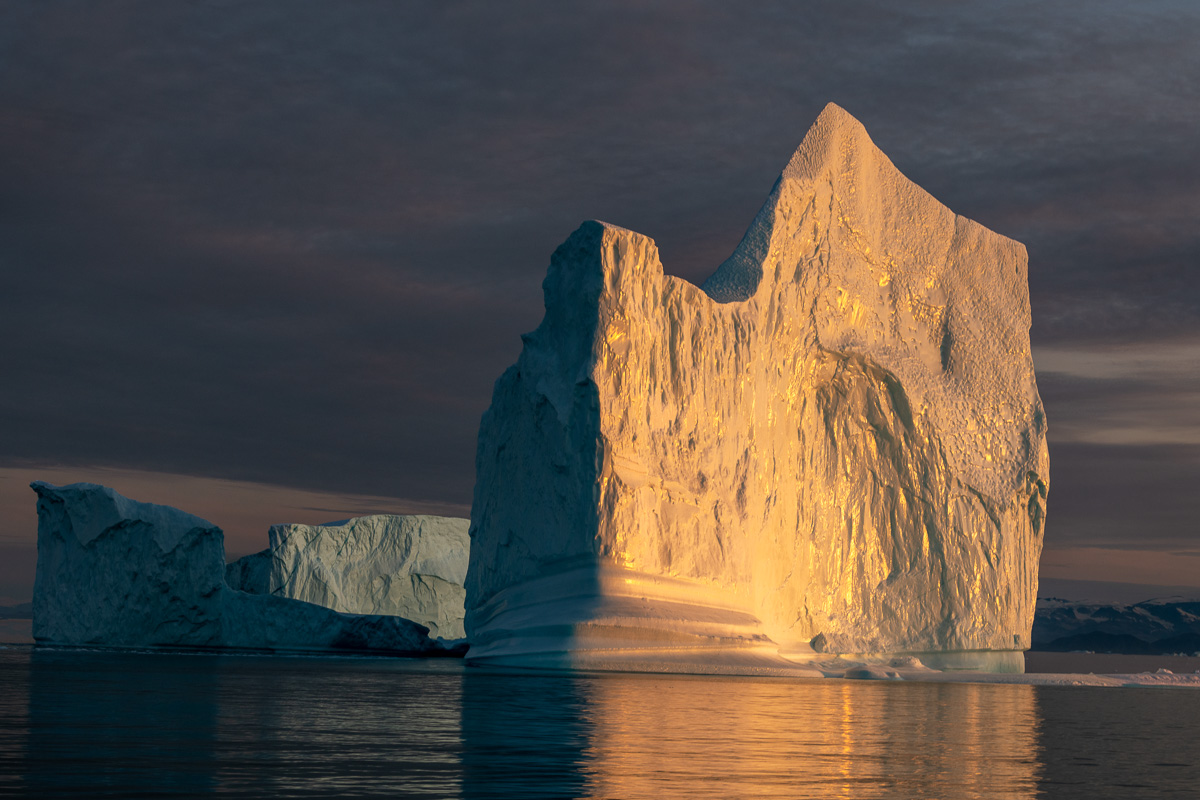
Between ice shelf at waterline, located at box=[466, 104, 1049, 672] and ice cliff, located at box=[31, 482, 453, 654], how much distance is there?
9653mm

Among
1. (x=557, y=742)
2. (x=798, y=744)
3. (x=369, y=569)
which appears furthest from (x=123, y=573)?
(x=798, y=744)

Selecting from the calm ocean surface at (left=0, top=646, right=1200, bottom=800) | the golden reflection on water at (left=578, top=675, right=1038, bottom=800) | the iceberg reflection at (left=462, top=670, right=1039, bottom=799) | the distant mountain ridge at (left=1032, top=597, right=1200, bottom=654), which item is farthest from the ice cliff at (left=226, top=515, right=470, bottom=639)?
the distant mountain ridge at (left=1032, top=597, right=1200, bottom=654)

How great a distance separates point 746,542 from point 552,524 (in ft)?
13.9

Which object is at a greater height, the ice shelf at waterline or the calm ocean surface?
the ice shelf at waterline

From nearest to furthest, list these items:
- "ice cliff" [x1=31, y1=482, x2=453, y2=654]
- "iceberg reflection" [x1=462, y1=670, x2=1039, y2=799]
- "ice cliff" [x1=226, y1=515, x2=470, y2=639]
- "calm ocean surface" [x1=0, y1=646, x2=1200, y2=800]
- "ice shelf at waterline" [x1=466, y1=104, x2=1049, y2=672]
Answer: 1. "calm ocean surface" [x1=0, y1=646, x2=1200, y2=800]
2. "iceberg reflection" [x1=462, y1=670, x2=1039, y2=799]
3. "ice shelf at waterline" [x1=466, y1=104, x2=1049, y2=672]
4. "ice cliff" [x1=31, y1=482, x2=453, y2=654]
5. "ice cliff" [x1=226, y1=515, x2=470, y2=639]

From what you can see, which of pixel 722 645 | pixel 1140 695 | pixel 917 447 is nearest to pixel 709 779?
pixel 722 645

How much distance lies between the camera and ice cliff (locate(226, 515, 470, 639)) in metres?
49.3

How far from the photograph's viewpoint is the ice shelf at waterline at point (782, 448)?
22125mm

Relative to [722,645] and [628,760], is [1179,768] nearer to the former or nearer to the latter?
[628,760]

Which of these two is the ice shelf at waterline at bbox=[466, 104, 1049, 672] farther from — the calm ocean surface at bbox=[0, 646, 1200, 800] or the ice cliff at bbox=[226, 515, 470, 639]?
the ice cliff at bbox=[226, 515, 470, 639]

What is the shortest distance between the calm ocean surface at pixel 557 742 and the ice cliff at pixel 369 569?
1271 inches

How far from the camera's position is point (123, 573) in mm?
33406

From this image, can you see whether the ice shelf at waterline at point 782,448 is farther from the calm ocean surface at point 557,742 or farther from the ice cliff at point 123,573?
the ice cliff at point 123,573

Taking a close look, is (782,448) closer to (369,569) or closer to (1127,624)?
(369,569)
